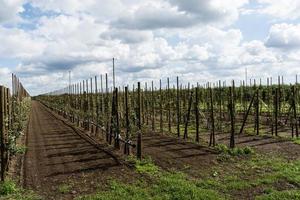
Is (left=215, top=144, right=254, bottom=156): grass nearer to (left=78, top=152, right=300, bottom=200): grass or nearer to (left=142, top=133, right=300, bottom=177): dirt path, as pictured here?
(left=142, top=133, right=300, bottom=177): dirt path

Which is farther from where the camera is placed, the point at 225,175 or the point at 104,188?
the point at 225,175

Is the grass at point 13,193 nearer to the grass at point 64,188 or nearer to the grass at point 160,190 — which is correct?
the grass at point 64,188

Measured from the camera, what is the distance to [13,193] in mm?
10391

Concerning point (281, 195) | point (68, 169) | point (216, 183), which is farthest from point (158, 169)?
point (281, 195)

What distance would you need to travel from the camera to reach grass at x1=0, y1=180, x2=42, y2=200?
10.0 metres

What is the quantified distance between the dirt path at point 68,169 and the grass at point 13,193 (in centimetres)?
29

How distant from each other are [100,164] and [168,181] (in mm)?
3741

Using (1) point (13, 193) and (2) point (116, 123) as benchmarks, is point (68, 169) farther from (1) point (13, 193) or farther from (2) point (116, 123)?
(2) point (116, 123)

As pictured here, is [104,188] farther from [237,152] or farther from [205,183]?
[237,152]

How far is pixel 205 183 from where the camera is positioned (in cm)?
1085

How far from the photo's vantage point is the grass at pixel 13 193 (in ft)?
32.8

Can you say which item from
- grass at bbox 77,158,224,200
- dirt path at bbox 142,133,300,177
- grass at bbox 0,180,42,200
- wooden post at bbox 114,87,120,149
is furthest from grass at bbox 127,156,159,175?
grass at bbox 0,180,42,200

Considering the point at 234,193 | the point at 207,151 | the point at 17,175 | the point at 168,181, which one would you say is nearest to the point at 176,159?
the point at 207,151

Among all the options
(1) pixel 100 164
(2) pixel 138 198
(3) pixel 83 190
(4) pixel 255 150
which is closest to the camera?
(2) pixel 138 198
